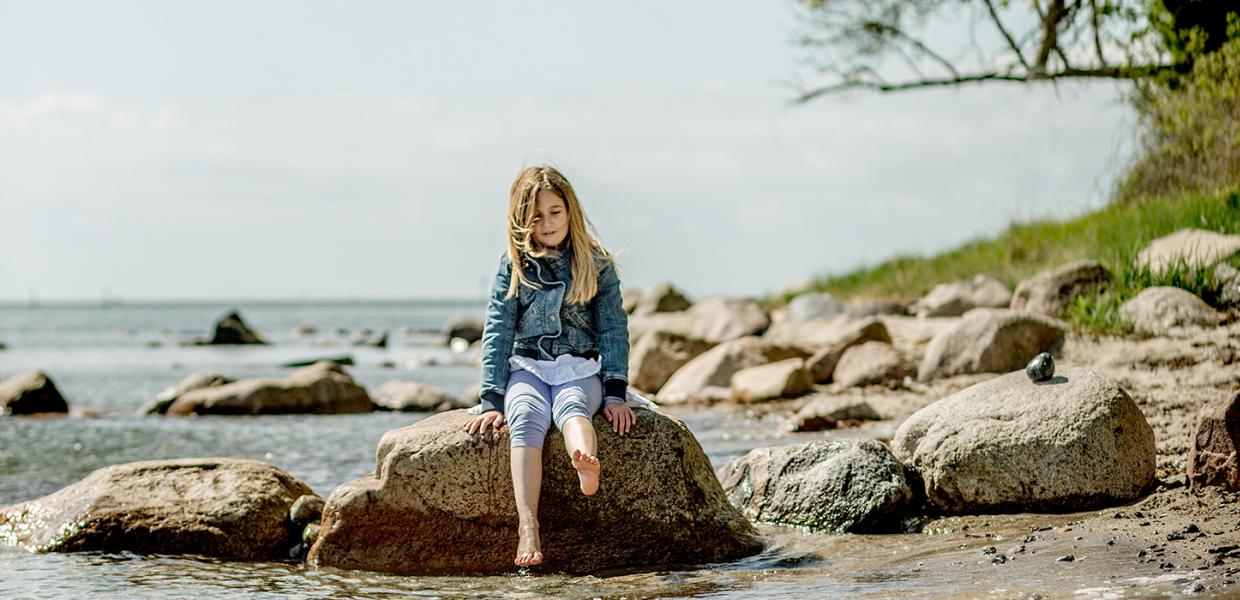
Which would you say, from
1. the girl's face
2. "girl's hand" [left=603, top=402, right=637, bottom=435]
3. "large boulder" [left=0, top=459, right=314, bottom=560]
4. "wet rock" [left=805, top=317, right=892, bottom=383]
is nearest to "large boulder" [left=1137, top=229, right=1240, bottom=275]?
"wet rock" [left=805, top=317, right=892, bottom=383]

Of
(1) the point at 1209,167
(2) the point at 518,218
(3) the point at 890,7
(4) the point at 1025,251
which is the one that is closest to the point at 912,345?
(1) the point at 1209,167

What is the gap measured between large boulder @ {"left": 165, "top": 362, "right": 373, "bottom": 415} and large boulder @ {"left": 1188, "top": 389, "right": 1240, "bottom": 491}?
36.9ft

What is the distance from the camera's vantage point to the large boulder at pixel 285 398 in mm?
15562

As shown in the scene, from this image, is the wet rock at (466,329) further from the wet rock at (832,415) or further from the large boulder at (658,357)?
the wet rock at (832,415)

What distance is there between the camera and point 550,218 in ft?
20.7

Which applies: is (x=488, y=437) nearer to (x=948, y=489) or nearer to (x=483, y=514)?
(x=483, y=514)

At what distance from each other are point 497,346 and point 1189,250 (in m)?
8.98

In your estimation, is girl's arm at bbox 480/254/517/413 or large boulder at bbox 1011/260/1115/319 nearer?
girl's arm at bbox 480/254/517/413

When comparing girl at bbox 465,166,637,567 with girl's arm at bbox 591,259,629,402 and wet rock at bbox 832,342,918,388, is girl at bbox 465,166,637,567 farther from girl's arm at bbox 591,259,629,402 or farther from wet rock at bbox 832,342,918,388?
wet rock at bbox 832,342,918,388

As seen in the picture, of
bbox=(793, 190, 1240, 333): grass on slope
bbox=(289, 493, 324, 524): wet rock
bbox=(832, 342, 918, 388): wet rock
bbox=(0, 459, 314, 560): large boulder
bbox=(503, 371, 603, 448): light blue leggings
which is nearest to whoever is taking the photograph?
bbox=(503, 371, 603, 448): light blue leggings

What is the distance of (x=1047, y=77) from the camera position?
1956 centimetres

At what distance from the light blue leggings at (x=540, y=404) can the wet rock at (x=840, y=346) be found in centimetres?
Result: 780

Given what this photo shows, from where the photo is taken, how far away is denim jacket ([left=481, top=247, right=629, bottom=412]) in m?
6.27

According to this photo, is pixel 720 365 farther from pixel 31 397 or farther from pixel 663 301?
pixel 663 301
